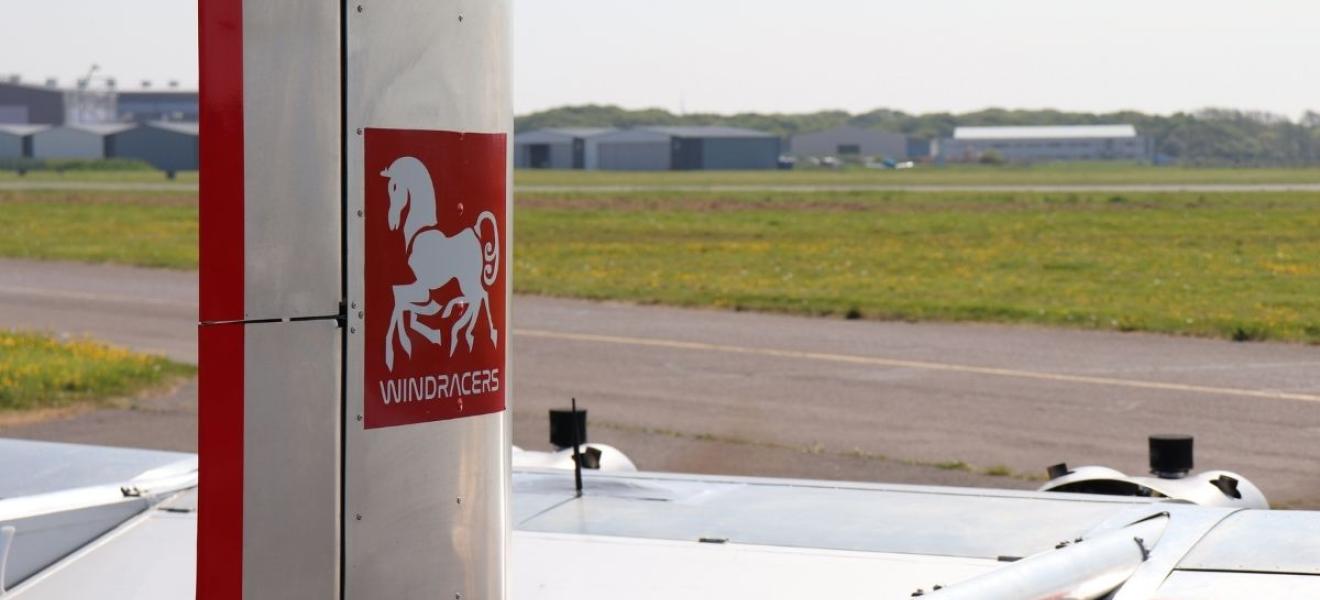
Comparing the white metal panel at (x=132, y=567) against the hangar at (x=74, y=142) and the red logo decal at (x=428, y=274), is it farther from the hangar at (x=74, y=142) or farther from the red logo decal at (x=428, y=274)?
the hangar at (x=74, y=142)

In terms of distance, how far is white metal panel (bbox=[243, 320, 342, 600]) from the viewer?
7.59ft

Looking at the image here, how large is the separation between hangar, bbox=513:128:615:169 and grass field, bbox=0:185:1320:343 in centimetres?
7037

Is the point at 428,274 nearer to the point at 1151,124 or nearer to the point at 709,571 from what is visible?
the point at 709,571

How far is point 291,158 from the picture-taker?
2314 mm

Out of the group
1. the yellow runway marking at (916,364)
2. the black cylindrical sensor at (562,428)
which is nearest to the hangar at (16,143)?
the yellow runway marking at (916,364)

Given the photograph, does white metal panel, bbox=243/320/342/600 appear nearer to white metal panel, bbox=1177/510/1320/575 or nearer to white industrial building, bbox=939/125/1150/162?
white metal panel, bbox=1177/510/1320/575

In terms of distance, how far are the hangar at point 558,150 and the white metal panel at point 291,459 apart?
123575 millimetres

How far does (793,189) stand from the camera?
7069 cm

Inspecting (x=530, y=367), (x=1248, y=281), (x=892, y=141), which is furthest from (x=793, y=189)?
(x=892, y=141)

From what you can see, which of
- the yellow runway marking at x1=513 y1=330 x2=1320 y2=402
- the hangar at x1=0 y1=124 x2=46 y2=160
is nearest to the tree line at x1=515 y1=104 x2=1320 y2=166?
the hangar at x1=0 y1=124 x2=46 y2=160

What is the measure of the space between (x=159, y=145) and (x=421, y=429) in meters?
123

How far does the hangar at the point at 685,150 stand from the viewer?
409 feet

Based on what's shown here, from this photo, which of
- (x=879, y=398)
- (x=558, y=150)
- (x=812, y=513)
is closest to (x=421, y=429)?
(x=812, y=513)

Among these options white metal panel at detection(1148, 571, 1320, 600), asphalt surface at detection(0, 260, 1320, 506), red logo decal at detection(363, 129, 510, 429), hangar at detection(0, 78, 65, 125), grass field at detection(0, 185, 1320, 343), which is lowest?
asphalt surface at detection(0, 260, 1320, 506)
